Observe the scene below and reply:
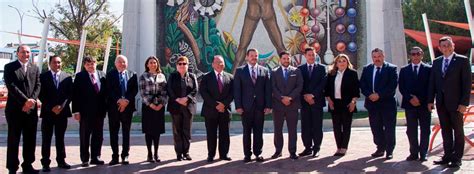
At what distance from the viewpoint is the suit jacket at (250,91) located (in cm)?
776

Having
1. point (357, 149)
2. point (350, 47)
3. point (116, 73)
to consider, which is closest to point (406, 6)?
point (350, 47)

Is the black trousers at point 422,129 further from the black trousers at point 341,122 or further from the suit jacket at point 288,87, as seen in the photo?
the suit jacket at point 288,87

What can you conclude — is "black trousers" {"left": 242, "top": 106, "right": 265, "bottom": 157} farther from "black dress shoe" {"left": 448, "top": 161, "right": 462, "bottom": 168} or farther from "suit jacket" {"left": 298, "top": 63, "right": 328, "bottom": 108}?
"black dress shoe" {"left": 448, "top": 161, "right": 462, "bottom": 168}

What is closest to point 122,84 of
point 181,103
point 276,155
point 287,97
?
point 181,103

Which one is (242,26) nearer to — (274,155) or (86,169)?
(274,155)

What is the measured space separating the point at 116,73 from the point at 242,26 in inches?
333

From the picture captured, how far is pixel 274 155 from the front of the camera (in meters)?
8.00

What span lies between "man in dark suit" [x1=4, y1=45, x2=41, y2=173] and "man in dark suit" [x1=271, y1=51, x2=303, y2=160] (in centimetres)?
358

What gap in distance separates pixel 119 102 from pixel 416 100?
4.50 metres

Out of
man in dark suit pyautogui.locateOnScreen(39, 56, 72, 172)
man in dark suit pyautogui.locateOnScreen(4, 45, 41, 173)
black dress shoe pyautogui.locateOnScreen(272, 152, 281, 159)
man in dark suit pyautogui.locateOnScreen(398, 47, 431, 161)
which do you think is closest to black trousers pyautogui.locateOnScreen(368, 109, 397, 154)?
man in dark suit pyautogui.locateOnScreen(398, 47, 431, 161)

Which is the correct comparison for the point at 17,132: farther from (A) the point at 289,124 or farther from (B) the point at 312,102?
(B) the point at 312,102

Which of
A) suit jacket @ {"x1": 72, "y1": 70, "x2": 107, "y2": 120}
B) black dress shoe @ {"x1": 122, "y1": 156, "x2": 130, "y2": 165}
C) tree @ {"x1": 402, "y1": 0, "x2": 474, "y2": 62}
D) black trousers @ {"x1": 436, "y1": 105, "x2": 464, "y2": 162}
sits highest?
tree @ {"x1": 402, "y1": 0, "x2": 474, "y2": 62}

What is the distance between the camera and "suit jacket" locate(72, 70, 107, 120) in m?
7.46

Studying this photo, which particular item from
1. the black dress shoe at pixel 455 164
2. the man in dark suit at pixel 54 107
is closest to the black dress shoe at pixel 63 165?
the man in dark suit at pixel 54 107
